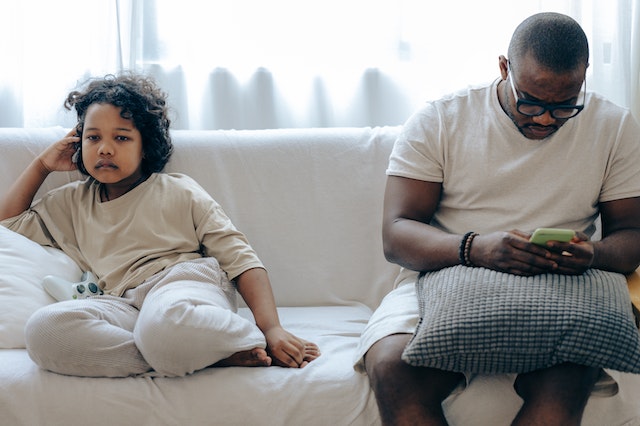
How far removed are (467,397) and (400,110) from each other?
1.24m

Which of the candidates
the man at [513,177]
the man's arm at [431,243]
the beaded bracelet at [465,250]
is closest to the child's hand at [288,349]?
the man at [513,177]

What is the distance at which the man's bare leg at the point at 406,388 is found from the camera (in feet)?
5.19

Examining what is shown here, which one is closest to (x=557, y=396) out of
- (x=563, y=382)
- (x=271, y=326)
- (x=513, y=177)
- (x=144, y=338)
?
(x=563, y=382)

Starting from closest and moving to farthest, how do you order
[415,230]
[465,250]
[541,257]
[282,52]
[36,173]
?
[541,257], [465,250], [415,230], [36,173], [282,52]

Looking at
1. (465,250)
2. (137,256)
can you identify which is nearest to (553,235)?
(465,250)

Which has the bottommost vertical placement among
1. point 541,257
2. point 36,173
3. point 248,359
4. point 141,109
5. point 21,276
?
point 248,359

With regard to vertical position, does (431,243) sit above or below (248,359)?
above

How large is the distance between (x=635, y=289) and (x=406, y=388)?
56 centimetres

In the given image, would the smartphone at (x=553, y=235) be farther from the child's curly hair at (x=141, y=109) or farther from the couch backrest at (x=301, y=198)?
the child's curly hair at (x=141, y=109)

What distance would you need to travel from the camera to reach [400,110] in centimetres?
267

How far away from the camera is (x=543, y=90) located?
1761 millimetres

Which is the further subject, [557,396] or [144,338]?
[144,338]

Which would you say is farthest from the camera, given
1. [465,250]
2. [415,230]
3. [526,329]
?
[415,230]

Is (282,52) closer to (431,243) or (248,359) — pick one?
(431,243)
